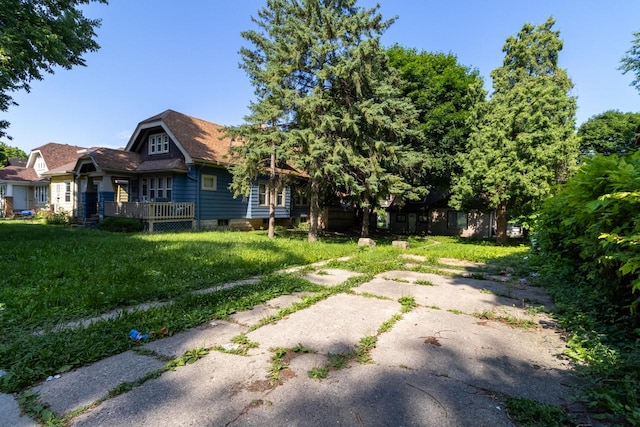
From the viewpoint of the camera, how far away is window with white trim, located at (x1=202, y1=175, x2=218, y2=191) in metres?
17.4

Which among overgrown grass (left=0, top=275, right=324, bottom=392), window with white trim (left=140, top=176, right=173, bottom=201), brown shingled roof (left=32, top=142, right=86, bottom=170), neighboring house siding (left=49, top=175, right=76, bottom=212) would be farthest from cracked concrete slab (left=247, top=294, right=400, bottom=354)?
brown shingled roof (left=32, top=142, right=86, bottom=170)

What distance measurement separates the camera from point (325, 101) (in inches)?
486

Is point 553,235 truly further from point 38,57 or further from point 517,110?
point 38,57

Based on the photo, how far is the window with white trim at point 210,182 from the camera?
57.0 ft

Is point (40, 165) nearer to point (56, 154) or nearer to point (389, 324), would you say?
point (56, 154)

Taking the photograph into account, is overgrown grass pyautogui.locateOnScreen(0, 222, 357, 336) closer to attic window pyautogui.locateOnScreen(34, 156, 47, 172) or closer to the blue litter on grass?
the blue litter on grass

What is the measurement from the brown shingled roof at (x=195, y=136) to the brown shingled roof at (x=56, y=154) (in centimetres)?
1289

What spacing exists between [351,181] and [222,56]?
790 cm

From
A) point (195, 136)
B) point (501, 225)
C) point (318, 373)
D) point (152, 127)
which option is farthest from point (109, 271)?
point (501, 225)

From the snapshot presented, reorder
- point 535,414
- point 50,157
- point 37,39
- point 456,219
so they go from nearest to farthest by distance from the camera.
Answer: point 535,414 → point 37,39 → point 456,219 → point 50,157

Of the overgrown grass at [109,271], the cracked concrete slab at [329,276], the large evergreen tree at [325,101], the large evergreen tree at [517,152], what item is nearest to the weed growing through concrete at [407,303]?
the cracked concrete slab at [329,276]

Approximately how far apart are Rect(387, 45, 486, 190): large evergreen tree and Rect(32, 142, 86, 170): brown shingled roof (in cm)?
2557

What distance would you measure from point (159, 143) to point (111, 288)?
15108 millimetres

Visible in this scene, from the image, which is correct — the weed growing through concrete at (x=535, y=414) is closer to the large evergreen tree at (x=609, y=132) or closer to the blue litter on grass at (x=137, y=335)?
the blue litter on grass at (x=137, y=335)
